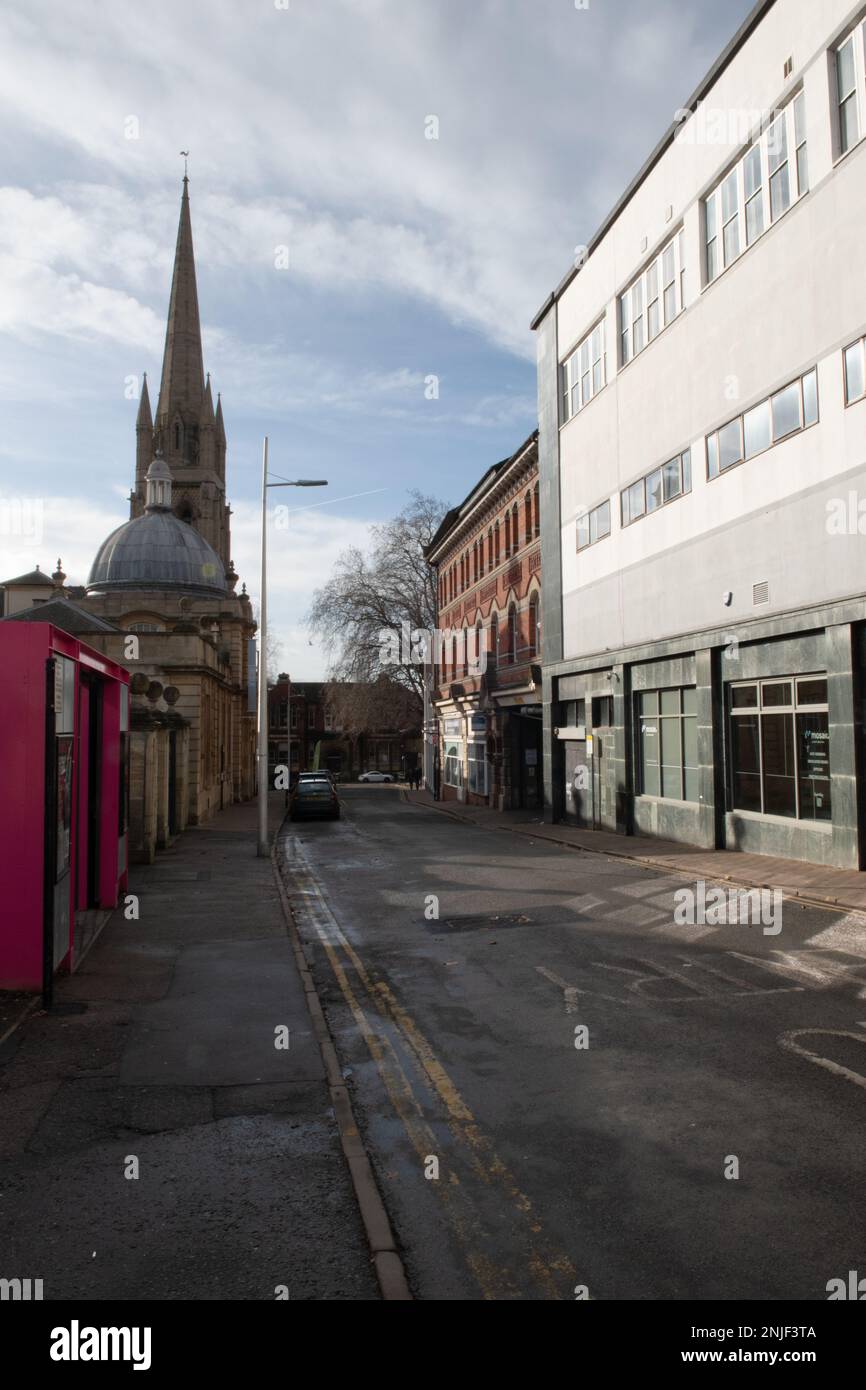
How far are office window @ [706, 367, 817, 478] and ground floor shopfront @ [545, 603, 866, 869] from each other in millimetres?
3454

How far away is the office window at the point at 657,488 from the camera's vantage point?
21603 millimetres

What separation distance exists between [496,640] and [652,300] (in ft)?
58.9

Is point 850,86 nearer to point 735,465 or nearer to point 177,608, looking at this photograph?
point 735,465

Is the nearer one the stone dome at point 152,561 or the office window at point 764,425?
the office window at point 764,425

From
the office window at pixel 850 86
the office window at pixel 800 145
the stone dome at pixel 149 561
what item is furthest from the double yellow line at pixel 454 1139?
the stone dome at pixel 149 561

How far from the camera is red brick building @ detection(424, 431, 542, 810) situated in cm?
3456

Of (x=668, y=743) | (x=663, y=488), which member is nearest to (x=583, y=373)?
(x=663, y=488)

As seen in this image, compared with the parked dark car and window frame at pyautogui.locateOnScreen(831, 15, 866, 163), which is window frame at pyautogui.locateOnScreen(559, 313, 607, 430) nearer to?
window frame at pyautogui.locateOnScreen(831, 15, 866, 163)

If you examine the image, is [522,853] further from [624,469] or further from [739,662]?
[624,469]

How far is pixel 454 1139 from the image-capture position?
589 centimetres

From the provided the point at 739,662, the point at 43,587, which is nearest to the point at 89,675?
the point at 739,662

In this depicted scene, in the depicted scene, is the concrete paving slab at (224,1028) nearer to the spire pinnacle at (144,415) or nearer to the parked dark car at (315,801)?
the parked dark car at (315,801)

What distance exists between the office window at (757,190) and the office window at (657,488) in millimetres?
4012
